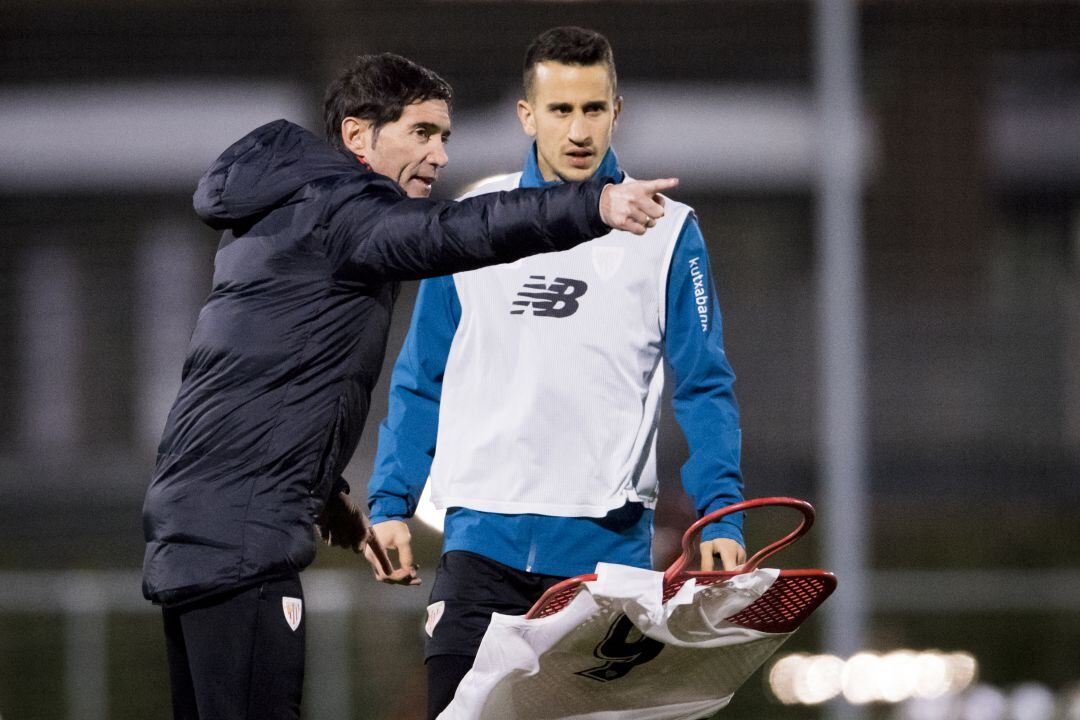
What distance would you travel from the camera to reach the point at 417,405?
111 inches

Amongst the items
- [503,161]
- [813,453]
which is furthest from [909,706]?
[503,161]

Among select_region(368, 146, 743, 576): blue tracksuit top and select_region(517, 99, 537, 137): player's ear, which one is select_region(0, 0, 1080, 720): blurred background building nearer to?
select_region(368, 146, 743, 576): blue tracksuit top

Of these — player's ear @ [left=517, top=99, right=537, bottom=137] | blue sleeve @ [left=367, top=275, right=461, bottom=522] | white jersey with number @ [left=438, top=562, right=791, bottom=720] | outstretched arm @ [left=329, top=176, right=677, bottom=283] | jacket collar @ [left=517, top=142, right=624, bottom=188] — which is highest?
player's ear @ [left=517, top=99, right=537, bottom=137]

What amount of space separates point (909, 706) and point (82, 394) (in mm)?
4341

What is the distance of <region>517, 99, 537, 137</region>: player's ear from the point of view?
2805 mm

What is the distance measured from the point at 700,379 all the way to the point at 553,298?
0.92 ft

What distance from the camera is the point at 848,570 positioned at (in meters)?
5.42

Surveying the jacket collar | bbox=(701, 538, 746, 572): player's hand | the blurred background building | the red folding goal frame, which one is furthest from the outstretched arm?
the blurred background building

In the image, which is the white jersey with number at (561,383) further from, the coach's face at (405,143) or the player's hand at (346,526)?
the coach's face at (405,143)

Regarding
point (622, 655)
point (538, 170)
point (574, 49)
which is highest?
point (574, 49)

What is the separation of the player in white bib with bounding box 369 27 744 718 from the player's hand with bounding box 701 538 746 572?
0.16 ft

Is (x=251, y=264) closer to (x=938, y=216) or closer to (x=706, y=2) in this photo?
(x=706, y=2)

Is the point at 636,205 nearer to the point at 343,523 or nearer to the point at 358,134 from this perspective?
the point at 358,134

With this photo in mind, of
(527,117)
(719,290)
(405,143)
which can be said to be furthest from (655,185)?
(719,290)
